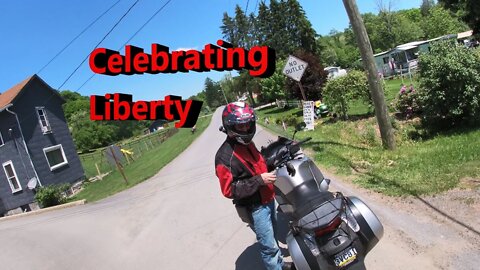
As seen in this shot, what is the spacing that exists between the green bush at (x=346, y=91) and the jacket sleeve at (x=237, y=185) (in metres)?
13.2

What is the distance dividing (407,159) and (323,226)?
223 inches

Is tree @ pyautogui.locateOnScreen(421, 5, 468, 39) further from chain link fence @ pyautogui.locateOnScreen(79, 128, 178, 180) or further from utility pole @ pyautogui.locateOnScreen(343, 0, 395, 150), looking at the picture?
utility pole @ pyautogui.locateOnScreen(343, 0, 395, 150)

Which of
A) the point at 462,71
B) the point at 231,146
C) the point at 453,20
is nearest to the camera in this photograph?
the point at 231,146

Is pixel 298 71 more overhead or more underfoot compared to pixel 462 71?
more overhead

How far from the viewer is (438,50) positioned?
10.5m

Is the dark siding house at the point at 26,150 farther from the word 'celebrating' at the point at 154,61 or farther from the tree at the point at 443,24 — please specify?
the tree at the point at 443,24

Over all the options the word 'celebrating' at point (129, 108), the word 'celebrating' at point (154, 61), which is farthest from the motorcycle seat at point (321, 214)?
the word 'celebrating' at point (129, 108)

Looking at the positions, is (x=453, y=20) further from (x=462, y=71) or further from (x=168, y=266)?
(x=168, y=266)

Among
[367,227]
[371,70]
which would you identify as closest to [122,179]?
[371,70]

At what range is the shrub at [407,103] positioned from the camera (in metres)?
13.1

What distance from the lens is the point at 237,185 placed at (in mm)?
3760

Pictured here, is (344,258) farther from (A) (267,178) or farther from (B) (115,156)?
(B) (115,156)

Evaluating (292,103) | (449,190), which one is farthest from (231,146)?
(292,103)

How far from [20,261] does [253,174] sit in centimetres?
743
